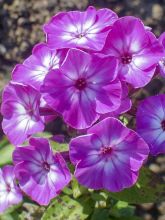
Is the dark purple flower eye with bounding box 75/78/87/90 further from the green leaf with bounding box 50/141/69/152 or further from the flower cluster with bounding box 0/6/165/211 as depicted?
the green leaf with bounding box 50/141/69/152

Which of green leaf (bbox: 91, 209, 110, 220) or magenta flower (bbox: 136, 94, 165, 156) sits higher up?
magenta flower (bbox: 136, 94, 165, 156)

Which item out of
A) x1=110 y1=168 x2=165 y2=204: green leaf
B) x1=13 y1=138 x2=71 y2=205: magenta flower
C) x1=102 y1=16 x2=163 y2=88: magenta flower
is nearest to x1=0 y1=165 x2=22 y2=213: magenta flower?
x1=13 y1=138 x2=71 y2=205: magenta flower

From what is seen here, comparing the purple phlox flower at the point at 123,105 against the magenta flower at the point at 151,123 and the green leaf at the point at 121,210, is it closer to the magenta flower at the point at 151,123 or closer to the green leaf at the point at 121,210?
the magenta flower at the point at 151,123

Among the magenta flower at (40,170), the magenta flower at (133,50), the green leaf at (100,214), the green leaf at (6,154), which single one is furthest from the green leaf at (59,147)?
the green leaf at (6,154)

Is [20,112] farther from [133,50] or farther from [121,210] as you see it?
[121,210]

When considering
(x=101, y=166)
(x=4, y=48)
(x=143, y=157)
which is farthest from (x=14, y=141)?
(x=4, y=48)

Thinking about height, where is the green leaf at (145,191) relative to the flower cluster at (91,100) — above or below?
below

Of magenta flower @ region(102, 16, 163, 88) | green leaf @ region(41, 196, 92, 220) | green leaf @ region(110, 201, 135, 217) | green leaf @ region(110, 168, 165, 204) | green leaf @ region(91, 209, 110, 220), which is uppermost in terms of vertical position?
magenta flower @ region(102, 16, 163, 88)
